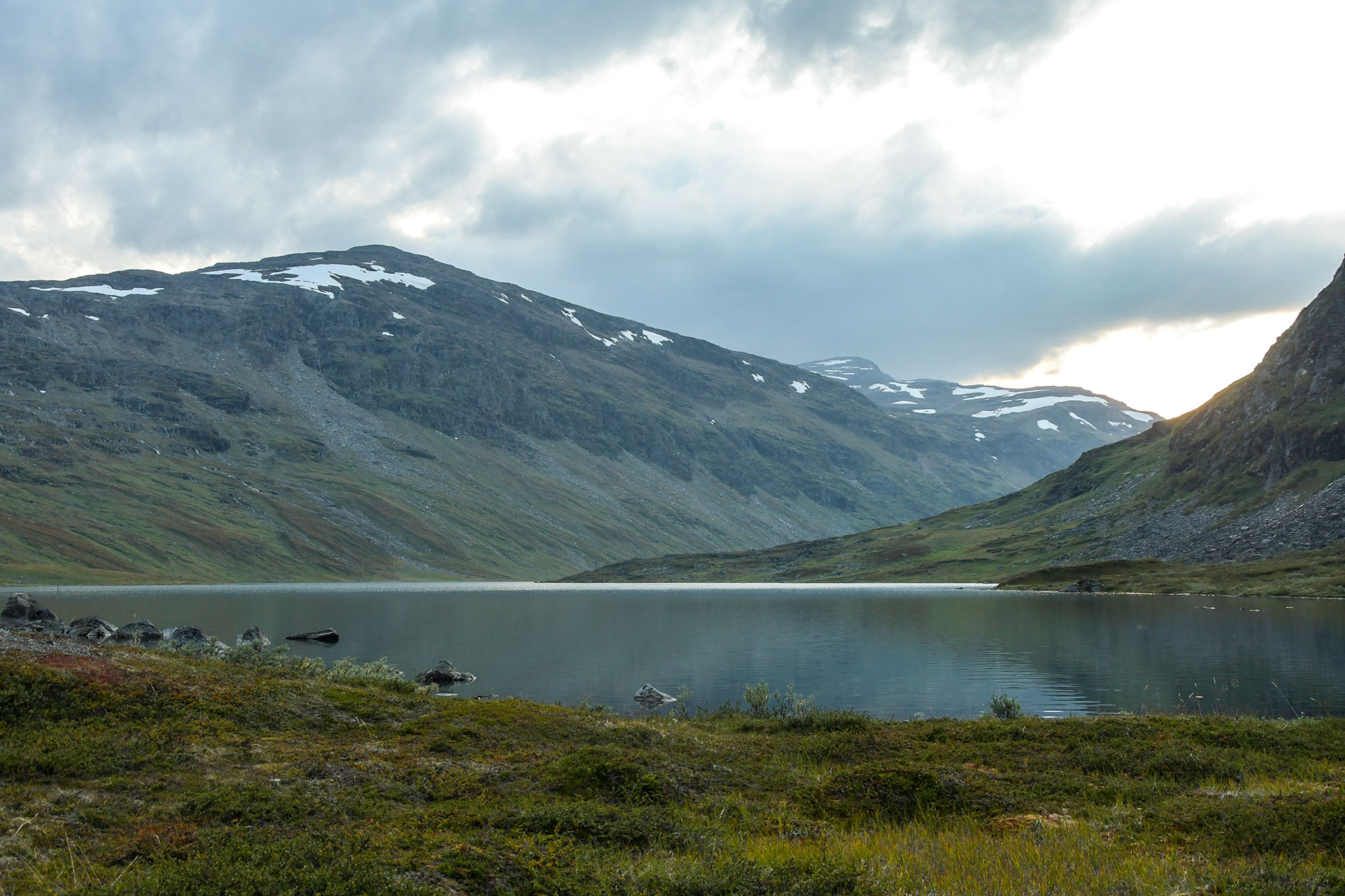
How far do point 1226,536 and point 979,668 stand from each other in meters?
142

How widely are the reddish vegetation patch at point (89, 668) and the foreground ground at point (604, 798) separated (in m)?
0.13

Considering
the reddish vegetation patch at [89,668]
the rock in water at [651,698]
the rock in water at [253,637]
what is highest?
the reddish vegetation patch at [89,668]

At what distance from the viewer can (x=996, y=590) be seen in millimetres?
176500

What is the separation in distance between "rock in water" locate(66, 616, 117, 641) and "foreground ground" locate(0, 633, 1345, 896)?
32321mm

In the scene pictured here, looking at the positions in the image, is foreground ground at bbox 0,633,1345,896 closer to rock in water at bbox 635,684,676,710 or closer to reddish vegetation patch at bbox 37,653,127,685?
reddish vegetation patch at bbox 37,653,127,685

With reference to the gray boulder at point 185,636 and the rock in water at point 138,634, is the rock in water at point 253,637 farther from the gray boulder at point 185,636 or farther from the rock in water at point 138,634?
the rock in water at point 138,634

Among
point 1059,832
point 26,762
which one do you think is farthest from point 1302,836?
point 26,762

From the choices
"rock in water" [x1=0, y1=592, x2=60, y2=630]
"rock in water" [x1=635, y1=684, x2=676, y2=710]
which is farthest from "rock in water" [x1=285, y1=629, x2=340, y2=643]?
"rock in water" [x1=635, y1=684, x2=676, y2=710]

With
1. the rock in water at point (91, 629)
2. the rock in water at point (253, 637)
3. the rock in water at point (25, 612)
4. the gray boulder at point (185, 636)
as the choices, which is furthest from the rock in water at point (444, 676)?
the rock in water at point (25, 612)

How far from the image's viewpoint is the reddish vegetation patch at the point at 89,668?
26.5 metres

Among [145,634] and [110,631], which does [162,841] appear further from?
[145,634]

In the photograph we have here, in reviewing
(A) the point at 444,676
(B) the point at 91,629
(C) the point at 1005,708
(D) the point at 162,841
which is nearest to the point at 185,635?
(B) the point at 91,629

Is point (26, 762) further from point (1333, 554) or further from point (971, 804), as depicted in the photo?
point (1333, 554)

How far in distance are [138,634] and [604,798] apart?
55820 mm
